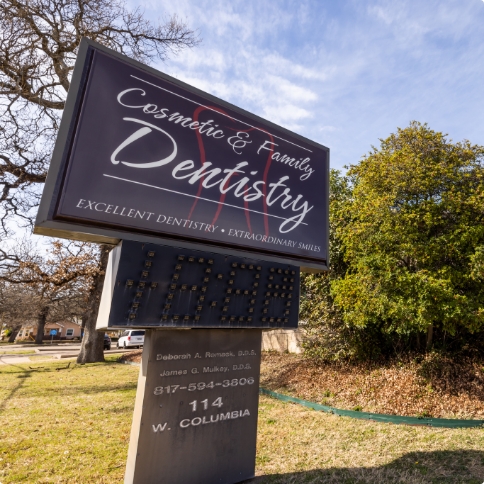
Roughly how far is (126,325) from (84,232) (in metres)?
1.36

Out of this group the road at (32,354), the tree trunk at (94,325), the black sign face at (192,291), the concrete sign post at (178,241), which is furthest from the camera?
the road at (32,354)

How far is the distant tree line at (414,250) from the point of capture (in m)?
9.13

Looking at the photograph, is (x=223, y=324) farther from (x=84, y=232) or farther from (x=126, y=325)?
(x=84, y=232)

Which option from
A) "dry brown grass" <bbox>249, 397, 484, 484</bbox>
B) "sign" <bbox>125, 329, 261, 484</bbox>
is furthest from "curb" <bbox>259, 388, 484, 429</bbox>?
"sign" <bbox>125, 329, 261, 484</bbox>

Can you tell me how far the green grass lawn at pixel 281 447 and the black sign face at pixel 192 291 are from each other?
254 centimetres

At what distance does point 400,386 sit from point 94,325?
1587 centimetres

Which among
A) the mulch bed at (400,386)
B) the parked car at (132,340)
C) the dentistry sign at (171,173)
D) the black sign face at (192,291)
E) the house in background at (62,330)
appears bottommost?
the house in background at (62,330)

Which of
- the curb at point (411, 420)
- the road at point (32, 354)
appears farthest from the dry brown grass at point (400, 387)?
the road at point (32, 354)

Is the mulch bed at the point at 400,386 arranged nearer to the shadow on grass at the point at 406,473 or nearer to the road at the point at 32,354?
the shadow on grass at the point at 406,473

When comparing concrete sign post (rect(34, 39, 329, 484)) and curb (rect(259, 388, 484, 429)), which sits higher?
concrete sign post (rect(34, 39, 329, 484))

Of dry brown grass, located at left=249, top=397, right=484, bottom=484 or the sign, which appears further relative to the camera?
dry brown grass, located at left=249, top=397, right=484, bottom=484

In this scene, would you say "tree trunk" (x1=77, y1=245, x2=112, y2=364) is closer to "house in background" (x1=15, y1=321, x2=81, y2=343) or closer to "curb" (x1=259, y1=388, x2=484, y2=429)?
"curb" (x1=259, y1=388, x2=484, y2=429)

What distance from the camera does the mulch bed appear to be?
8.88 metres

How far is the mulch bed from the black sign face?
579cm
